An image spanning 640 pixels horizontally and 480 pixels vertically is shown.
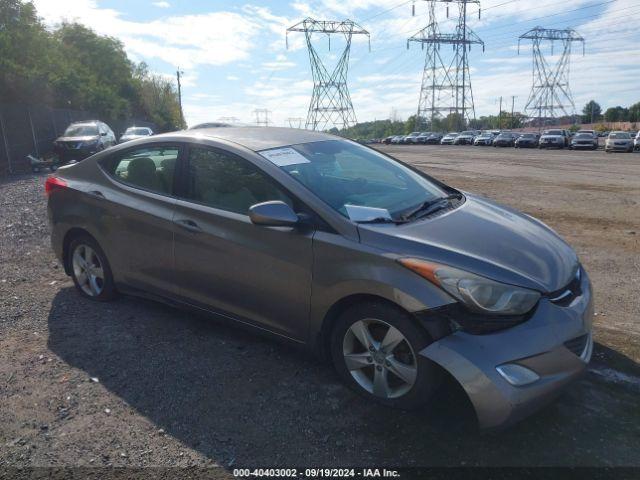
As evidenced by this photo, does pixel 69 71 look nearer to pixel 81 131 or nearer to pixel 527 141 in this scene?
pixel 81 131

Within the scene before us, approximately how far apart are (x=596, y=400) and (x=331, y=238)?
6.22 ft

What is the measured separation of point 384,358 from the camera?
3193 mm

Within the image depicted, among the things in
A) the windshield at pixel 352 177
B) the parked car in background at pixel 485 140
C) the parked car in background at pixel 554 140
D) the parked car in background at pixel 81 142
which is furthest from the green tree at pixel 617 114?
the windshield at pixel 352 177

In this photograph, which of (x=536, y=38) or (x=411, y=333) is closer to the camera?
(x=411, y=333)

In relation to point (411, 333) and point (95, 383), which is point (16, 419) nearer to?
point (95, 383)

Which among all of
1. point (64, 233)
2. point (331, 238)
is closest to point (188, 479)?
point (331, 238)

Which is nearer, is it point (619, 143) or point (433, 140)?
point (619, 143)

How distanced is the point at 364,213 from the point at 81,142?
19.7m

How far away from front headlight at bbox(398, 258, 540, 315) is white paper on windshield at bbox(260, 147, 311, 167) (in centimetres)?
140

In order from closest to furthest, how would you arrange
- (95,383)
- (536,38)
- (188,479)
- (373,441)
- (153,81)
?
(188,479), (373,441), (95,383), (153,81), (536,38)

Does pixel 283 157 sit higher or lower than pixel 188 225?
higher

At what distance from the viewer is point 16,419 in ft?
10.5

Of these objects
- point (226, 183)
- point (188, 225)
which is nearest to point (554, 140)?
point (226, 183)

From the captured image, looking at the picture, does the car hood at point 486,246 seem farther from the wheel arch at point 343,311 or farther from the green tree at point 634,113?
the green tree at point 634,113
